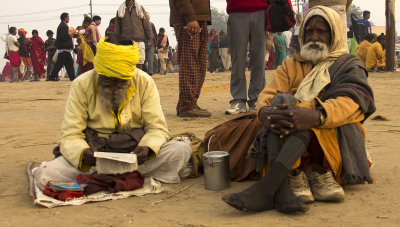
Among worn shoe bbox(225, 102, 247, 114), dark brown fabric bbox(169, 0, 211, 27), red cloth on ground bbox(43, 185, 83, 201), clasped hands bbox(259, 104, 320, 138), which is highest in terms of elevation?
dark brown fabric bbox(169, 0, 211, 27)

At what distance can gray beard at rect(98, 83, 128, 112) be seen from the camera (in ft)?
11.3

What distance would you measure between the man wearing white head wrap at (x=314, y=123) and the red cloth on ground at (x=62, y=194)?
1125 mm

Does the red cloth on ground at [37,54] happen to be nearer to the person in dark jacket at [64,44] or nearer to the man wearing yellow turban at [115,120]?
the person in dark jacket at [64,44]

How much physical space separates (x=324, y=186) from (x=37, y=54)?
16.6 metres

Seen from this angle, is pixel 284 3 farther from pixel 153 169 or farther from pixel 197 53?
pixel 153 169

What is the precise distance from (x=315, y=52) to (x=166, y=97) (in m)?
6.42

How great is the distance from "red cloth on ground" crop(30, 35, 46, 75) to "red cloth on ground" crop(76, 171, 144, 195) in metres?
15.6

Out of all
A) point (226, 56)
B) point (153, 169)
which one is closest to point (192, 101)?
point (153, 169)

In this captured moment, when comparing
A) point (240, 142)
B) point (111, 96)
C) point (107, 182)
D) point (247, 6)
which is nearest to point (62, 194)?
point (107, 182)

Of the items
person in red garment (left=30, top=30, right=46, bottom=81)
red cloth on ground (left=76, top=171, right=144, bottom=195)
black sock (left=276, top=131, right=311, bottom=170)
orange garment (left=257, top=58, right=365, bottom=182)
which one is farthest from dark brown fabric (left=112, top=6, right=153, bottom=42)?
person in red garment (left=30, top=30, right=46, bottom=81)

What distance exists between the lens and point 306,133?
2822 mm

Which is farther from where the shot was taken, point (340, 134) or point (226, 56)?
point (226, 56)

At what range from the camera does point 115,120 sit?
3.57 m

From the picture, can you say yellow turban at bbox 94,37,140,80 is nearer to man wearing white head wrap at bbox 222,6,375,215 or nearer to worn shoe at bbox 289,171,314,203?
man wearing white head wrap at bbox 222,6,375,215
